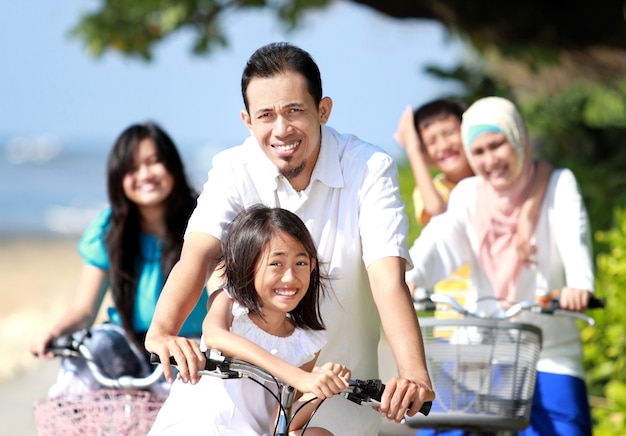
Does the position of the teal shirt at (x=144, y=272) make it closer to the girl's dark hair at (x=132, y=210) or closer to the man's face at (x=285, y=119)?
the girl's dark hair at (x=132, y=210)

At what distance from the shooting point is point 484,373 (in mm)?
4555

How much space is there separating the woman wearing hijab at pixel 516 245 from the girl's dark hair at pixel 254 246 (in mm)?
1547

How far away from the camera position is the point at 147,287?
5332 mm

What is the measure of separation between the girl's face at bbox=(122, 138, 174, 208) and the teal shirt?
179 millimetres

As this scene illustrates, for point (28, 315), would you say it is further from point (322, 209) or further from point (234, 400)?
point (234, 400)

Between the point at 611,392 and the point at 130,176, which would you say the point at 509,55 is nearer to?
the point at 611,392

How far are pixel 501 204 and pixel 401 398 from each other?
2.33 meters

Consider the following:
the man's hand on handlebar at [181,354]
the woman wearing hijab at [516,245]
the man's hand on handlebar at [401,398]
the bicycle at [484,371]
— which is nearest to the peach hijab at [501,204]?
Answer: the woman wearing hijab at [516,245]

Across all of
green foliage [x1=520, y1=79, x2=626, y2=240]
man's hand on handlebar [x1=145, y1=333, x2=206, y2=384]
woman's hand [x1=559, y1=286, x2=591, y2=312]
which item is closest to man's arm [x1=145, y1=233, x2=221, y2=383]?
man's hand on handlebar [x1=145, y1=333, x2=206, y2=384]

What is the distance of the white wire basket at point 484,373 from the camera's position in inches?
177

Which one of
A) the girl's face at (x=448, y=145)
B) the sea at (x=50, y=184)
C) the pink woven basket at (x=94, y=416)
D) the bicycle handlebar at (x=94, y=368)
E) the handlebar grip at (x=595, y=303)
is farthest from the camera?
the sea at (x=50, y=184)

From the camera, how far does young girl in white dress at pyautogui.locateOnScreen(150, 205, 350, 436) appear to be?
330 centimetres

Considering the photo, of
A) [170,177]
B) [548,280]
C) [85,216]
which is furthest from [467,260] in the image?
[85,216]

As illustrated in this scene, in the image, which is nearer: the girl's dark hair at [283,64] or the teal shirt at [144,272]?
the girl's dark hair at [283,64]
